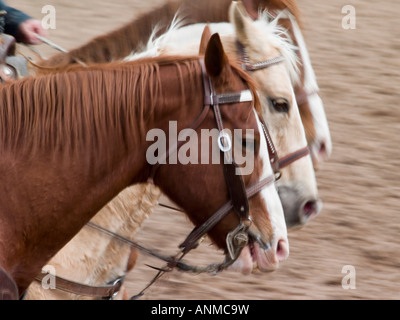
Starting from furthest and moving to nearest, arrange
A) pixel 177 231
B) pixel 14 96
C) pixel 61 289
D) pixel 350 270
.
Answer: pixel 177 231, pixel 350 270, pixel 61 289, pixel 14 96

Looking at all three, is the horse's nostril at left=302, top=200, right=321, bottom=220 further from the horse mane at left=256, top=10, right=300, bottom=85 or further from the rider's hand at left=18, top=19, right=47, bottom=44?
the rider's hand at left=18, top=19, right=47, bottom=44

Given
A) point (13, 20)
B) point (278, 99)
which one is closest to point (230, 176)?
point (278, 99)

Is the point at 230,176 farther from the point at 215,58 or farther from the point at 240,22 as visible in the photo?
the point at 240,22

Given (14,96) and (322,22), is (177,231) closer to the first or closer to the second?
(14,96)

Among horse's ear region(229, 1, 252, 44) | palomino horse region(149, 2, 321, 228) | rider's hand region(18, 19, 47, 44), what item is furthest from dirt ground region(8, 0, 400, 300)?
rider's hand region(18, 19, 47, 44)

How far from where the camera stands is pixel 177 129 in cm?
288

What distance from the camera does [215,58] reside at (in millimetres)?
2895

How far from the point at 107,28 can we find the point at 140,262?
382cm

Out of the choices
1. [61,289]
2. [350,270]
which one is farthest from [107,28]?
[61,289]

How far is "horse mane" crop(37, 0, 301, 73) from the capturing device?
387cm

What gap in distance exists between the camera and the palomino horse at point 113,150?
111 inches

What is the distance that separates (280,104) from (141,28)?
844 millimetres

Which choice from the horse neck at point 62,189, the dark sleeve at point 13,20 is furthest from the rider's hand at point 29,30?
the horse neck at point 62,189

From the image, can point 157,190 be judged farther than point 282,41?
No
